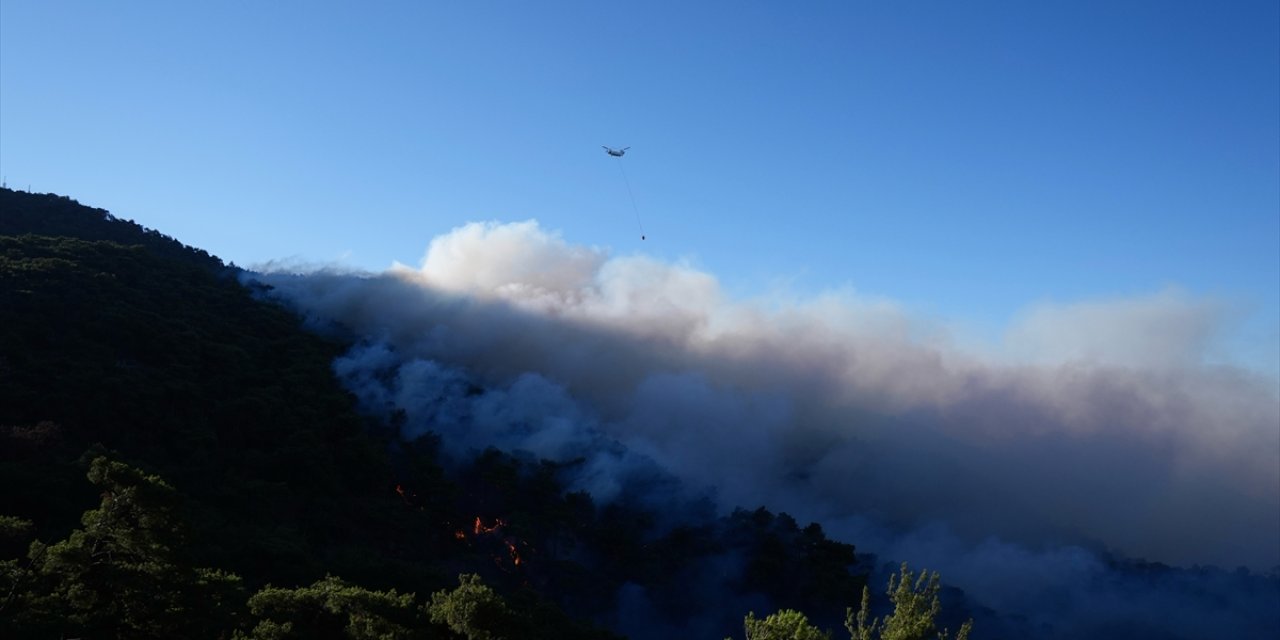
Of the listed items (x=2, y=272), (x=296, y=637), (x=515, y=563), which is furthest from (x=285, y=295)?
(x=296, y=637)

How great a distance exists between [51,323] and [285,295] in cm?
7531

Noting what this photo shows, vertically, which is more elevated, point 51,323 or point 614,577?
point 51,323

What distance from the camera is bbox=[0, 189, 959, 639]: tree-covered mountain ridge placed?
67375 millimetres

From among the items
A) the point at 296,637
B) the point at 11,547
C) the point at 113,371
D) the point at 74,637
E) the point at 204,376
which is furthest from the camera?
the point at 204,376

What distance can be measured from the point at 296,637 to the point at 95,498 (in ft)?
115

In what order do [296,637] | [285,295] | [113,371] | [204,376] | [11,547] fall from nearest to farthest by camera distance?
[296,637]
[11,547]
[113,371]
[204,376]
[285,295]

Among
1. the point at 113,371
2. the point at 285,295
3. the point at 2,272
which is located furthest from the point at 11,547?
the point at 285,295

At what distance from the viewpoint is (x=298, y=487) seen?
91.7 metres

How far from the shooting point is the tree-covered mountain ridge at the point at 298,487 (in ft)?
221

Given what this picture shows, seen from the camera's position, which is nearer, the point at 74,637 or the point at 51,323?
the point at 74,637

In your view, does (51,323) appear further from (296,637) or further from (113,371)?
(296,637)

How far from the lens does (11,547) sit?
50.0 m

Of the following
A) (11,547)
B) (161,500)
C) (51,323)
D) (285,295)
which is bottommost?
(11,547)

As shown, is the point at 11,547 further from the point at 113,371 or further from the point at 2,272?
the point at 2,272
